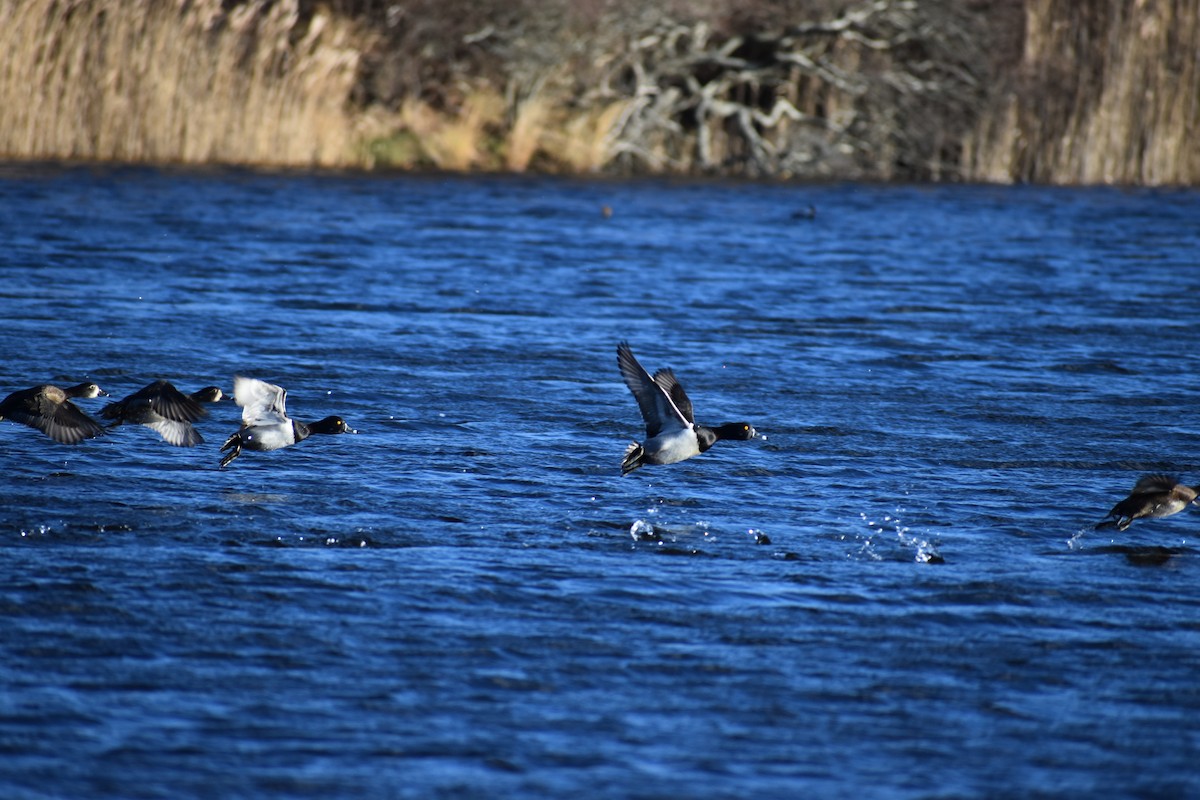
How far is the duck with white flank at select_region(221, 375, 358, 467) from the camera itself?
710 cm

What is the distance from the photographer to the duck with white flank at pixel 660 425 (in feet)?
22.5

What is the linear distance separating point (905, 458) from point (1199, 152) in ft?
62.7

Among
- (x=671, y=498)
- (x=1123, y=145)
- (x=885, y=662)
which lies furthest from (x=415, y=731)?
(x=1123, y=145)

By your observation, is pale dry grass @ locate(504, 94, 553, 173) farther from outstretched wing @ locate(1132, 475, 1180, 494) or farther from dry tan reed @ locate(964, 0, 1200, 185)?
outstretched wing @ locate(1132, 475, 1180, 494)

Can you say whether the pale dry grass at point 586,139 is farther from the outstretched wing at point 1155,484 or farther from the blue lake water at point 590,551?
the outstretched wing at point 1155,484

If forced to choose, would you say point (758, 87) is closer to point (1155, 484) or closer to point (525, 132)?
point (525, 132)

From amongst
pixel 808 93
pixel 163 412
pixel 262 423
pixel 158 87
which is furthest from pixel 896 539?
pixel 808 93

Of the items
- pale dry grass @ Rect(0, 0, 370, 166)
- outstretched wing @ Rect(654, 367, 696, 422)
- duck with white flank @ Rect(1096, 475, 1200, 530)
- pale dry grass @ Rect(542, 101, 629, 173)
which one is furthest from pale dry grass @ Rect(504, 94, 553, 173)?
duck with white flank @ Rect(1096, 475, 1200, 530)

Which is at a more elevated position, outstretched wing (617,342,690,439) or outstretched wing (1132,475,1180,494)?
outstretched wing (617,342,690,439)

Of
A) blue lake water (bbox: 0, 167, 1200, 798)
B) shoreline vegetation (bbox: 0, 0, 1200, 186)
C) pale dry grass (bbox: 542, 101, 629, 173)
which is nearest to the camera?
blue lake water (bbox: 0, 167, 1200, 798)

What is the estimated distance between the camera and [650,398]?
23.1 ft

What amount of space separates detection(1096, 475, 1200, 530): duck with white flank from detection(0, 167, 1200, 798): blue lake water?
115mm

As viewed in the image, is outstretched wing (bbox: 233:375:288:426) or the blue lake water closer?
the blue lake water

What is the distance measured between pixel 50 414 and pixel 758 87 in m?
22.2
